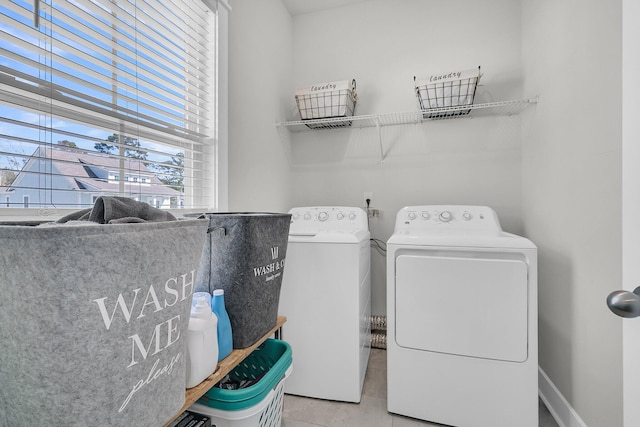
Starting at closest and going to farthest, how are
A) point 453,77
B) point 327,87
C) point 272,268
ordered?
1. point 272,268
2. point 453,77
3. point 327,87

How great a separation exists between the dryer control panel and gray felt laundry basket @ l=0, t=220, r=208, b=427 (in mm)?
1647

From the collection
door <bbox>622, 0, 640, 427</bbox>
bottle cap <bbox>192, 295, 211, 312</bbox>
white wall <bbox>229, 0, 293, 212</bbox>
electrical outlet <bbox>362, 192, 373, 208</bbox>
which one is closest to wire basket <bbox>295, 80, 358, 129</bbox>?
white wall <bbox>229, 0, 293, 212</bbox>

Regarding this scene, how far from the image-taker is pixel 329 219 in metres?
2.17

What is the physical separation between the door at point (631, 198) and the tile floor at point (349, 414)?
1201 millimetres

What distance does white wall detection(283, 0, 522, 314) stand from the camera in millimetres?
2129

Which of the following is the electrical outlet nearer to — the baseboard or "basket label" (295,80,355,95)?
"basket label" (295,80,355,95)

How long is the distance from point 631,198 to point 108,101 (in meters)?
1.53

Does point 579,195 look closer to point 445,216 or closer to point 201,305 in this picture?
point 445,216

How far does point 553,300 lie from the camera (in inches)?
63.1

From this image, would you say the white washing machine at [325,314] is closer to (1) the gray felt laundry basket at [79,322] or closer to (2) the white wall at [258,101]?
(2) the white wall at [258,101]

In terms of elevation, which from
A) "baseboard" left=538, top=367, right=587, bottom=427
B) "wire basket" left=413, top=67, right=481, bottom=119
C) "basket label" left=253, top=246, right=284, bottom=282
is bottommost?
"baseboard" left=538, top=367, right=587, bottom=427

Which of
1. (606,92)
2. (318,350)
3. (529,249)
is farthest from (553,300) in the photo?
(318,350)

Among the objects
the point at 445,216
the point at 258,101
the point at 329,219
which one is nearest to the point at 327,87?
the point at 258,101

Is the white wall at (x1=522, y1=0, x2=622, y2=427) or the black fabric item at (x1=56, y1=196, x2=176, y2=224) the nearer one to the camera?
the black fabric item at (x1=56, y1=196, x2=176, y2=224)
